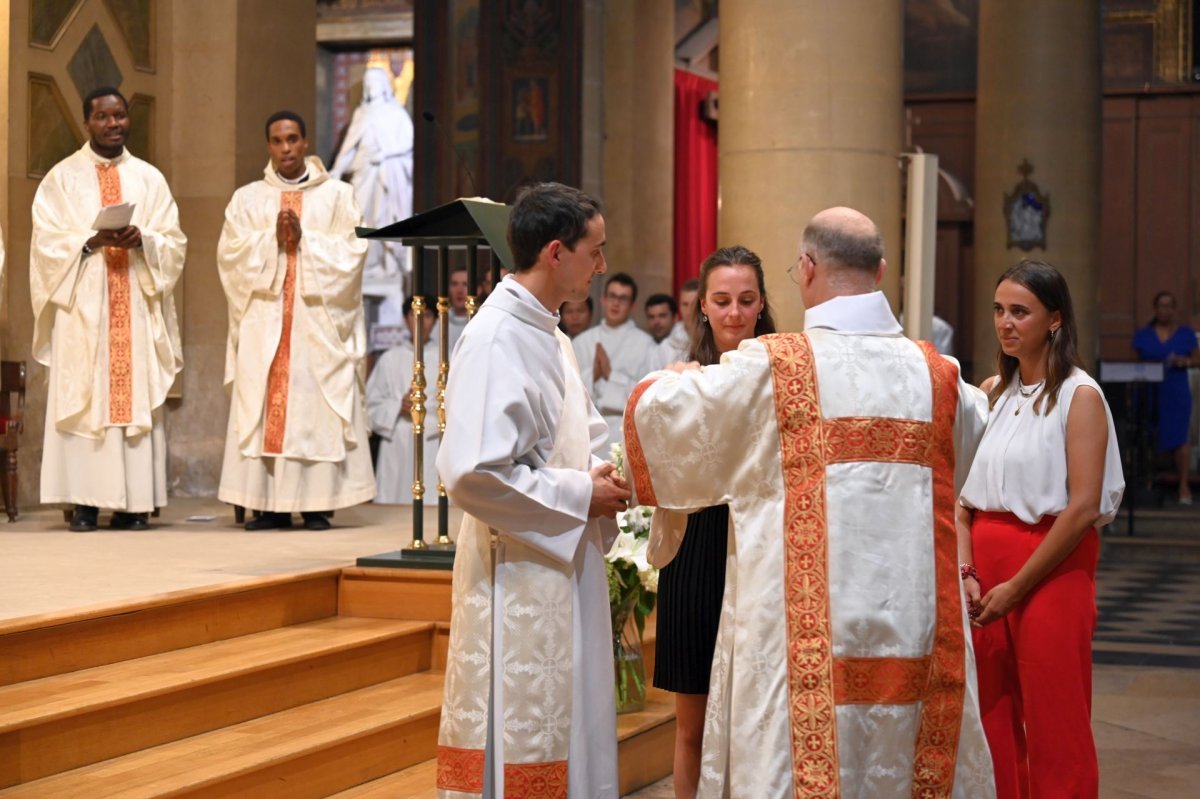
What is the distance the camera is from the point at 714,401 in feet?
10.2

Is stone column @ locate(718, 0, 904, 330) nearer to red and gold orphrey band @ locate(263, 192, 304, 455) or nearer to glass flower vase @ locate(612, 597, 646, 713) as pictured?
glass flower vase @ locate(612, 597, 646, 713)

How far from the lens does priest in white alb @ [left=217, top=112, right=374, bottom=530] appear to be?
25.0ft

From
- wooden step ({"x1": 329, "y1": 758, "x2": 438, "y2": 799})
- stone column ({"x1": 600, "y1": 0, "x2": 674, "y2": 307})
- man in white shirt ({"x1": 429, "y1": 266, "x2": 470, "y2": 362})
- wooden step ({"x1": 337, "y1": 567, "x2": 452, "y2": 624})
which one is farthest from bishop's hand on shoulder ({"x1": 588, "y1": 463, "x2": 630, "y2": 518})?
stone column ({"x1": 600, "y1": 0, "x2": 674, "y2": 307})

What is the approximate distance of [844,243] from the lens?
309 centimetres

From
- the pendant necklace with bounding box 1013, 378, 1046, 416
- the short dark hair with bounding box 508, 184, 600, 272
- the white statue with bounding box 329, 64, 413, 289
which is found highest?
the white statue with bounding box 329, 64, 413, 289

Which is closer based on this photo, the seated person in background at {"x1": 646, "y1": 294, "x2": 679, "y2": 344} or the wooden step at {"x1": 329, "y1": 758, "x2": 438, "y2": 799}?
the wooden step at {"x1": 329, "y1": 758, "x2": 438, "y2": 799}

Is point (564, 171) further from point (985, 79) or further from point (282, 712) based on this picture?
point (282, 712)

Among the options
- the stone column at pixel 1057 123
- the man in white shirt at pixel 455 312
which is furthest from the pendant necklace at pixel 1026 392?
the stone column at pixel 1057 123

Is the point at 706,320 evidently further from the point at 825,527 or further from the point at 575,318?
the point at 575,318

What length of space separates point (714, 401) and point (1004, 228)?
10.8 metres

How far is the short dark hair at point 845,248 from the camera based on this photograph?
309 cm

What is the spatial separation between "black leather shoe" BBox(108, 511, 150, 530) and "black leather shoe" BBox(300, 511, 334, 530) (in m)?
0.71

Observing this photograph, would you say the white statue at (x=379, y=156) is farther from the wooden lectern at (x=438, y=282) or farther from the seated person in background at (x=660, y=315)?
the wooden lectern at (x=438, y=282)

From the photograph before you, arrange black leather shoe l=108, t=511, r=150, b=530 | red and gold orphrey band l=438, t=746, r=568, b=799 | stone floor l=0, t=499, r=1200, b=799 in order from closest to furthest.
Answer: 1. red and gold orphrey band l=438, t=746, r=568, b=799
2. stone floor l=0, t=499, r=1200, b=799
3. black leather shoe l=108, t=511, r=150, b=530
